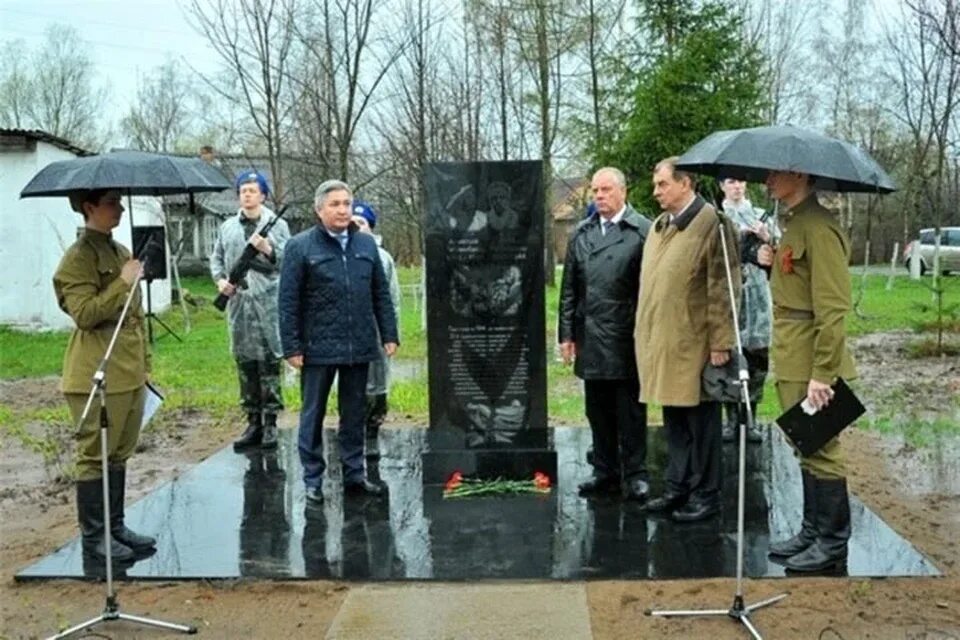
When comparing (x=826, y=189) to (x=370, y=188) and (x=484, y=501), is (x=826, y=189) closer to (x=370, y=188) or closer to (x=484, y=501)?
(x=484, y=501)

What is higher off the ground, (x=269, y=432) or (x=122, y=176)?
(x=122, y=176)

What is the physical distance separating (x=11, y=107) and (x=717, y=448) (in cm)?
4172

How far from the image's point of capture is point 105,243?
488cm

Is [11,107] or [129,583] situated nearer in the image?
[129,583]

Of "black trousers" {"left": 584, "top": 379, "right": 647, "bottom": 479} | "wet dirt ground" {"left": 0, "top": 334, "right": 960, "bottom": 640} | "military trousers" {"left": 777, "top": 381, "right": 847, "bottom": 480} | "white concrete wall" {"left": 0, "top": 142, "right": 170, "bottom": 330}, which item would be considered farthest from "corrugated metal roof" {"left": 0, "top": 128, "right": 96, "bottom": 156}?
"military trousers" {"left": 777, "top": 381, "right": 847, "bottom": 480}

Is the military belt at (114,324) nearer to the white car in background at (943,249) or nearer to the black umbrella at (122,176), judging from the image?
the black umbrella at (122,176)

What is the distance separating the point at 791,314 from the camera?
15.4ft

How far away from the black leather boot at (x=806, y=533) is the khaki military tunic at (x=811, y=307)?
104 millimetres

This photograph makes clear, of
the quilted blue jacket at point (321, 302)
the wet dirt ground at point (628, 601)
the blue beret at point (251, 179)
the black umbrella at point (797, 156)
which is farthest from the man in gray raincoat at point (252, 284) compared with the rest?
the black umbrella at point (797, 156)

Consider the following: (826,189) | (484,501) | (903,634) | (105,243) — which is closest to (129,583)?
(105,243)

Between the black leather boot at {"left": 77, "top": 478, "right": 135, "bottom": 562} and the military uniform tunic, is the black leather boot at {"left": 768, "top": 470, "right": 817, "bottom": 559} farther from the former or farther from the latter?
the military uniform tunic

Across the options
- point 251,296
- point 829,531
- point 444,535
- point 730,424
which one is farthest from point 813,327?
point 251,296

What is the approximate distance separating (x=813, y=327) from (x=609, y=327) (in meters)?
1.38

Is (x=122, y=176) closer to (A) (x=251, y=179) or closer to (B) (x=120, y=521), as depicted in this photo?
(B) (x=120, y=521)
